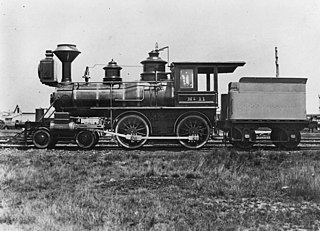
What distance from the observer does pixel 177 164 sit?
895 centimetres

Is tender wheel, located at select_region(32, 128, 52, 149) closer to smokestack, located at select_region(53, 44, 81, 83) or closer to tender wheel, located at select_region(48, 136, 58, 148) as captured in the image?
tender wheel, located at select_region(48, 136, 58, 148)

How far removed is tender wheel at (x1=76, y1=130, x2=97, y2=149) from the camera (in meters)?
12.2

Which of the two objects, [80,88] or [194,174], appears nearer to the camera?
[194,174]

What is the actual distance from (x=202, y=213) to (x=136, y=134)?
24.4 feet

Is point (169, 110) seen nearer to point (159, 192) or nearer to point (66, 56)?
point (66, 56)

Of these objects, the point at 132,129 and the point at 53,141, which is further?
the point at 53,141

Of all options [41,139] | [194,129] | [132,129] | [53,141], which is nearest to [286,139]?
[194,129]

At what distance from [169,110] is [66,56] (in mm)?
3890

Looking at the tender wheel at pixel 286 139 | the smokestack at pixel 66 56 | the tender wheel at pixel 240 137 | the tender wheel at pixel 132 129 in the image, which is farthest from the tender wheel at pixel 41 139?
the tender wheel at pixel 286 139

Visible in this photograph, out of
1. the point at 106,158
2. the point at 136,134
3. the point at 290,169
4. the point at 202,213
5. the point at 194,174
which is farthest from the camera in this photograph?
the point at 136,134

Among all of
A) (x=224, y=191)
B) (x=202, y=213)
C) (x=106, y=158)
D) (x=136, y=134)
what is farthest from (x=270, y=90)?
(x=202, y=213)

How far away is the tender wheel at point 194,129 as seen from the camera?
40.3 ft

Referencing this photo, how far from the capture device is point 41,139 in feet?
40.4

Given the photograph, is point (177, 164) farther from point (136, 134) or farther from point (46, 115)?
point (46, 115)
